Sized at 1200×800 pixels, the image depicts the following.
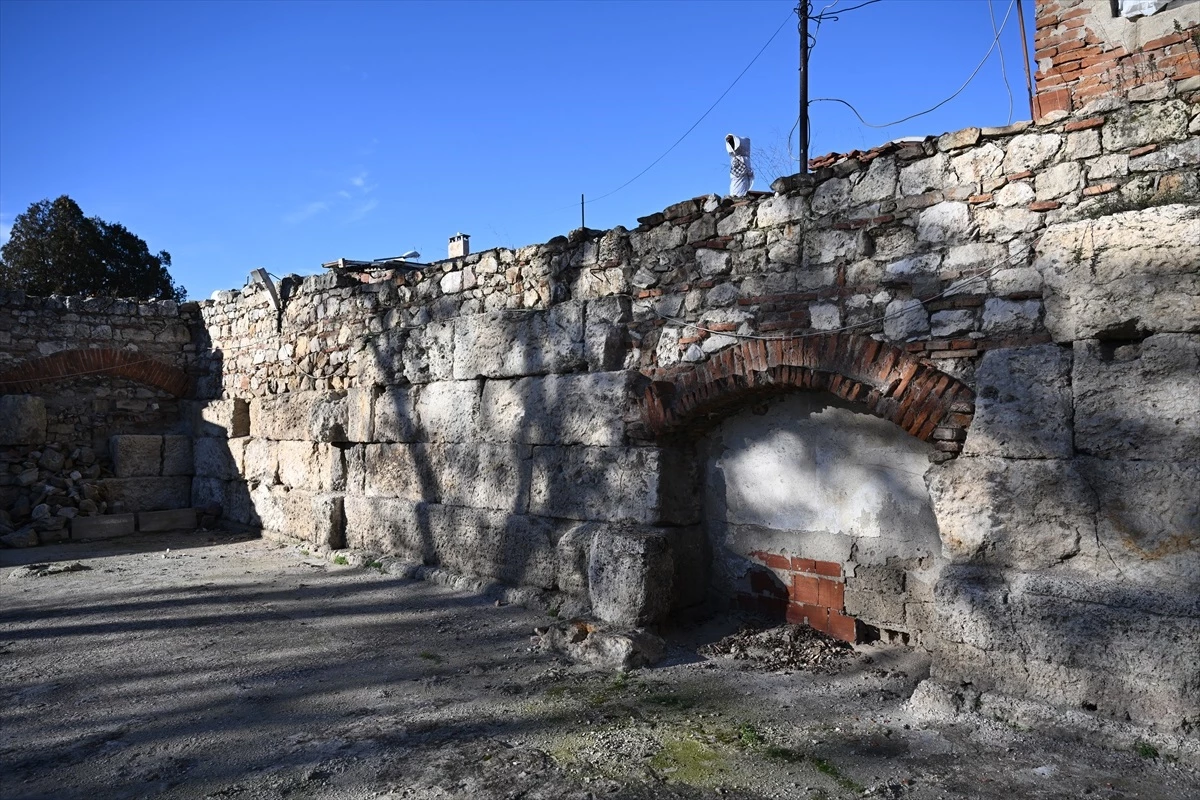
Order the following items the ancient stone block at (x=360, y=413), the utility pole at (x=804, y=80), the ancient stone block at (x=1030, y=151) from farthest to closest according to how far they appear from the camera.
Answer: the utility pole at (x=804, y=80) < the ancient stone block at (x=360, y=413) < the ancient stone block at (x=1030, y=151)

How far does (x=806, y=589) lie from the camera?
4355mm

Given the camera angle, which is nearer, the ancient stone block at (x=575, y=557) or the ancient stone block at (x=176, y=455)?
the ancient stone block at (x=575, y=557)

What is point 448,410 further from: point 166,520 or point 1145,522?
point 166,520

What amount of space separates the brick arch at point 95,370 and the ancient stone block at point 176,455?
2.45 feet

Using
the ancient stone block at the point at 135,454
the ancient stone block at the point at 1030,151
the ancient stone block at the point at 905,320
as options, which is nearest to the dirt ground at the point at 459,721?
the ancient stone block at the point at 905,320

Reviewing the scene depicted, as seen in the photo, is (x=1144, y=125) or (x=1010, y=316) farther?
(x=1010, y=316)

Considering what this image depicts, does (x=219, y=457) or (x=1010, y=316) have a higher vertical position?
(x=1010, y=316)

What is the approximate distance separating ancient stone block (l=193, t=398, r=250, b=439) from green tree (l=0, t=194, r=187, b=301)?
1186 cm

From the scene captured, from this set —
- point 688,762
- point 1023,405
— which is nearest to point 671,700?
point 688,762

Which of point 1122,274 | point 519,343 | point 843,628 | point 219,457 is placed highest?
point 519,343

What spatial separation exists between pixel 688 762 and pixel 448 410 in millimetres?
3753

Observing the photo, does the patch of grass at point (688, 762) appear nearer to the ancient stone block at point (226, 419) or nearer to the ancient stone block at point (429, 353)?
the ancient stone block at point (429, 353)

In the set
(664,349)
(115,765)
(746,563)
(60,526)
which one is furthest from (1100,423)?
(60,526)

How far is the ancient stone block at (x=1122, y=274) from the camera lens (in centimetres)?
309
